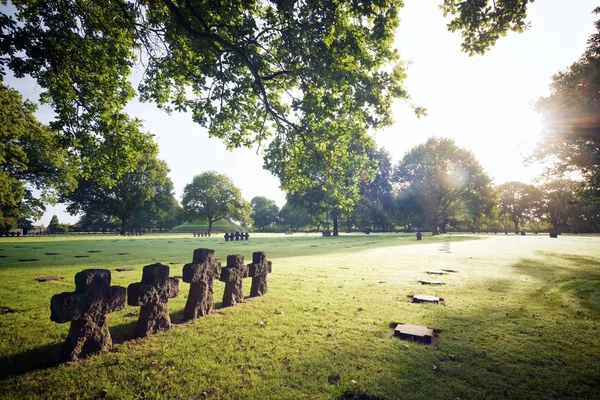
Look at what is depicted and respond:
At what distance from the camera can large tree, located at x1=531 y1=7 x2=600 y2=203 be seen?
1619 cm

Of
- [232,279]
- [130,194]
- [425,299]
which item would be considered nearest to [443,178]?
[425,299]

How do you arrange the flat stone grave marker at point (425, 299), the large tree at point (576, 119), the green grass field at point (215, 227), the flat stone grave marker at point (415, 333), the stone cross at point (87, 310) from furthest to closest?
1. the green grass field at point (215, 227)
2. the large tree at point (576, 119)
3. the flat stone grave marker at point (425, 299)
4. the flat stone grave marker at point (415, 333)
5. the stone cross at point (87, 310)

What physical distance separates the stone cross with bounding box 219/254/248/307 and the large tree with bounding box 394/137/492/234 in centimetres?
5303

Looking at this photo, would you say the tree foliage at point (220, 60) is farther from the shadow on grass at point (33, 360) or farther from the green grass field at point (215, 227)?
the green grass field at point (215, 227)

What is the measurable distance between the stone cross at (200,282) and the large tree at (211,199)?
2707 inches

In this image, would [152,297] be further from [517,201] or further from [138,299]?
[517,201]

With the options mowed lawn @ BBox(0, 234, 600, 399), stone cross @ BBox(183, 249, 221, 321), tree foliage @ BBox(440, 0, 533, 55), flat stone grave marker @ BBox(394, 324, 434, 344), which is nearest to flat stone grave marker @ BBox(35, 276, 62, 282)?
mowed lawn @ BBox(0, 234, 600, 399)

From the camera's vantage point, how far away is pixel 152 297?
A: 14.2 ft

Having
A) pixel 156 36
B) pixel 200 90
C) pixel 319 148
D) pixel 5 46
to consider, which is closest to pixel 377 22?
pixel 319 148

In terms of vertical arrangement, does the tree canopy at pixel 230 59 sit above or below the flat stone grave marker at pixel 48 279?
above

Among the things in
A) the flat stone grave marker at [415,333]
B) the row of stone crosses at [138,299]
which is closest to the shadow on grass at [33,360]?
the row of stone crosses at [138,299]

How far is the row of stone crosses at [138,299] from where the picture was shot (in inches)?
137

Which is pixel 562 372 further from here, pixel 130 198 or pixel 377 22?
pixel 130 198

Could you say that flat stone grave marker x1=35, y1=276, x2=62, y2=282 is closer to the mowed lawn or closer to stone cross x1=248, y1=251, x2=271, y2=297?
the mowed lawn
